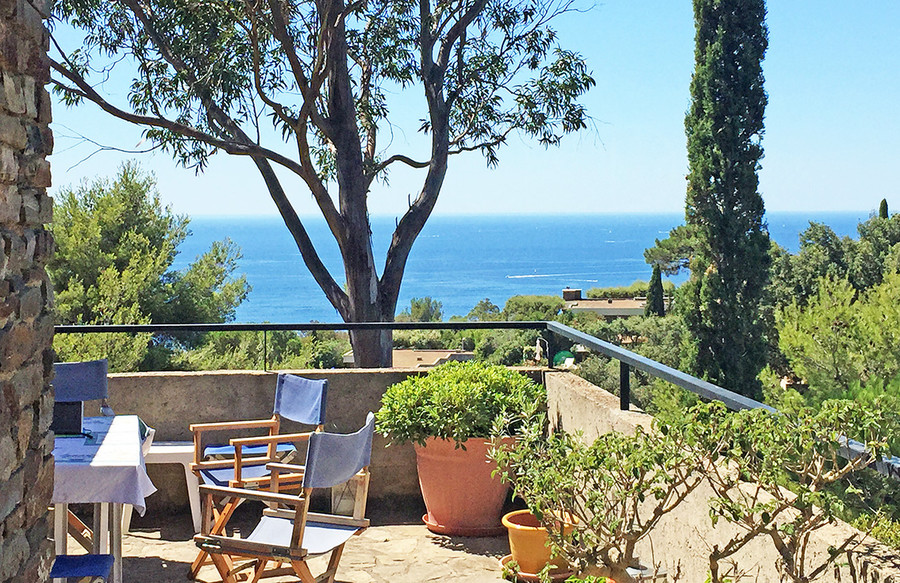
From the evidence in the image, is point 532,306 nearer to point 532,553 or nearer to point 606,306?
point 606,306

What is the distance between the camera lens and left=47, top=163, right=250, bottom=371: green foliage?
15.8m

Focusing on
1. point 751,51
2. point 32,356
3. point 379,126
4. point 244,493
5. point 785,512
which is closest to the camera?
Answer: point 32,356

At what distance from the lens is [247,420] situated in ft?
15.8

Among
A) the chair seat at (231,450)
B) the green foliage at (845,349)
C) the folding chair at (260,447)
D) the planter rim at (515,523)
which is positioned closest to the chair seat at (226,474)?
the folding chair at (260,447)

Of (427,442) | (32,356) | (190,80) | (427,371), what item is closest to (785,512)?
(32,356)

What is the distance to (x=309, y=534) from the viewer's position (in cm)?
342

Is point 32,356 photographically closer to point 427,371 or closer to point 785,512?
point 785,512

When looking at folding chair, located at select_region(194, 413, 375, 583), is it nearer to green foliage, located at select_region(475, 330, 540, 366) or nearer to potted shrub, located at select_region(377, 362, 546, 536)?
potted shrub, located at select_region(377, 362, 546, 536)

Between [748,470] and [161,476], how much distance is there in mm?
3427

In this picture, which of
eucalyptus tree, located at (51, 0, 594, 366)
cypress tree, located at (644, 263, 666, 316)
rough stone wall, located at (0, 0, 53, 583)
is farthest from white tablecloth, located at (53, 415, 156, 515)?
cypress tree, located at (644, 263, 666, 316)

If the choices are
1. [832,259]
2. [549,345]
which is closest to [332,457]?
[549,345]

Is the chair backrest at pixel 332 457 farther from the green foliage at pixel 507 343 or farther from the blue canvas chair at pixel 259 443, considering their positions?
the green foliage at pixel 507 343

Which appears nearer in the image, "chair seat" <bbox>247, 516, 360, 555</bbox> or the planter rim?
"chair seat" <bbox>247, 516, 360, 555</bbox>

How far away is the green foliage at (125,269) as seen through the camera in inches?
623
